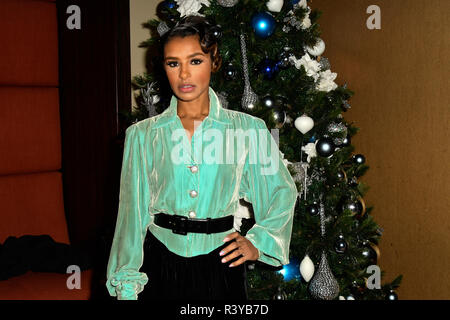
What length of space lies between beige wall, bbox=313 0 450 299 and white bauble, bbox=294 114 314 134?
850 millimetres

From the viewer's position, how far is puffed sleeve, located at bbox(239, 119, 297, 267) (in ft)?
4.74

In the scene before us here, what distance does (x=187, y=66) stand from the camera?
1.39 m

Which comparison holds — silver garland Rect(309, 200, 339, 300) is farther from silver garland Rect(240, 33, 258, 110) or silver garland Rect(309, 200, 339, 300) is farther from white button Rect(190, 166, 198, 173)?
white button Rect(190, 166, 198, 173)

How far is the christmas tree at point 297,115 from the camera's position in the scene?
202cm

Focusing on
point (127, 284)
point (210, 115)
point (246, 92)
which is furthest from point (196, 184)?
point (246, 92)

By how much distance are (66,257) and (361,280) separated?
145 centimetres

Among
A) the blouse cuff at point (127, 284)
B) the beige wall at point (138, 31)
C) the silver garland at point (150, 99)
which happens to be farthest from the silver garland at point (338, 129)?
the beige wall at point (138, 31)

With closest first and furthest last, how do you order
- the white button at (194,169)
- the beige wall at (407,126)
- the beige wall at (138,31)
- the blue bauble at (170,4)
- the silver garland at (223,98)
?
the white button at (194,169)
the silver garland at (223,98)
the blue bauble at (170,4)
the beige wall at (407,126)
the beige wall at (138,31)

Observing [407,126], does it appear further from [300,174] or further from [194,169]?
[194,169]

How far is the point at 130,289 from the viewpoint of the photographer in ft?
4.29

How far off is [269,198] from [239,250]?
186mm

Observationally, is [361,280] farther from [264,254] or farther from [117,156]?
[117,156]

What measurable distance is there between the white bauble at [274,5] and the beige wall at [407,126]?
95 cm

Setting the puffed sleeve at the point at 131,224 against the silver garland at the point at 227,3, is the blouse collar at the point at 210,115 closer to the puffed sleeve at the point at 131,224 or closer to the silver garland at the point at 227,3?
the puffed sleeve at the point at 131,224
